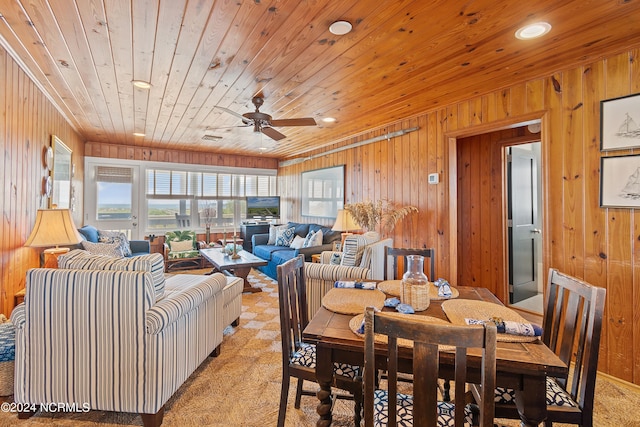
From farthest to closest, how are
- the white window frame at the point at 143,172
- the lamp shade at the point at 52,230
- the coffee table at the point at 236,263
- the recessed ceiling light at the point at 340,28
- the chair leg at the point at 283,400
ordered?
the white window frame at the point at 143,172
the coffee table at the point at 236,263
the lamp shade at the point at 52,230
the recessed ceiling light at the point at 340,28
the chair leg at the point at 283,400

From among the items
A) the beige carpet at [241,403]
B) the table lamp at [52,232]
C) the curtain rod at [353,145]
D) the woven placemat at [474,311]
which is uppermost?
the curtain rod at [353,145]

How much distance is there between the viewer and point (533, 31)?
196cm

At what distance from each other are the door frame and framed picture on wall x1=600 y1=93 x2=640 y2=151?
382 millimetres

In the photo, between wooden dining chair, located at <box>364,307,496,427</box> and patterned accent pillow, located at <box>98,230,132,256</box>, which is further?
patterned accent pillow, located at <box>98,230,132,256</box>

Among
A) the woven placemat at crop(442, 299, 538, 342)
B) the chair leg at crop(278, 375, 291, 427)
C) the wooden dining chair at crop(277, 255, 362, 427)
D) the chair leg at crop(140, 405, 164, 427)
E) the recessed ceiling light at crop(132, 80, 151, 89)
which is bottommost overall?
the chair leg at crop(140, 405, 164, 427)

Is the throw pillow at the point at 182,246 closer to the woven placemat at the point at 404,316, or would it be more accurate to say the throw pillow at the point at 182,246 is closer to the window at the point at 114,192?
the window at the point at 114,192

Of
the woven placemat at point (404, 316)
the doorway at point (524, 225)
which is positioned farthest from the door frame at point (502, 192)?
the woven placemat at point (404, 316)

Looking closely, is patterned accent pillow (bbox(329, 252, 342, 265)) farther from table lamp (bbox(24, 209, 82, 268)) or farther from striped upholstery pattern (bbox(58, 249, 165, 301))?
table lamp (bbox(24, 209, 82, 268))

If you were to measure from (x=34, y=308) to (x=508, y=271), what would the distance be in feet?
14.8

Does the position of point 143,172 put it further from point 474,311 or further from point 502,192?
point 474,311

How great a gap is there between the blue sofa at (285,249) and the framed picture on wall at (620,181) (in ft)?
11.0

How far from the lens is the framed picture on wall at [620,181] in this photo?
212cm

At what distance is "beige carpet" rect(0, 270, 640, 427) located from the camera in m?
1.80

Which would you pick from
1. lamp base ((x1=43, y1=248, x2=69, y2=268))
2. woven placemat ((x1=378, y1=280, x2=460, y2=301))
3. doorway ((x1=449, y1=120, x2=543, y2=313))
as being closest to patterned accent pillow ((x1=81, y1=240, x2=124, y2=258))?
lamp base ((x1=43, y1=248, x2=69, y2=268))
